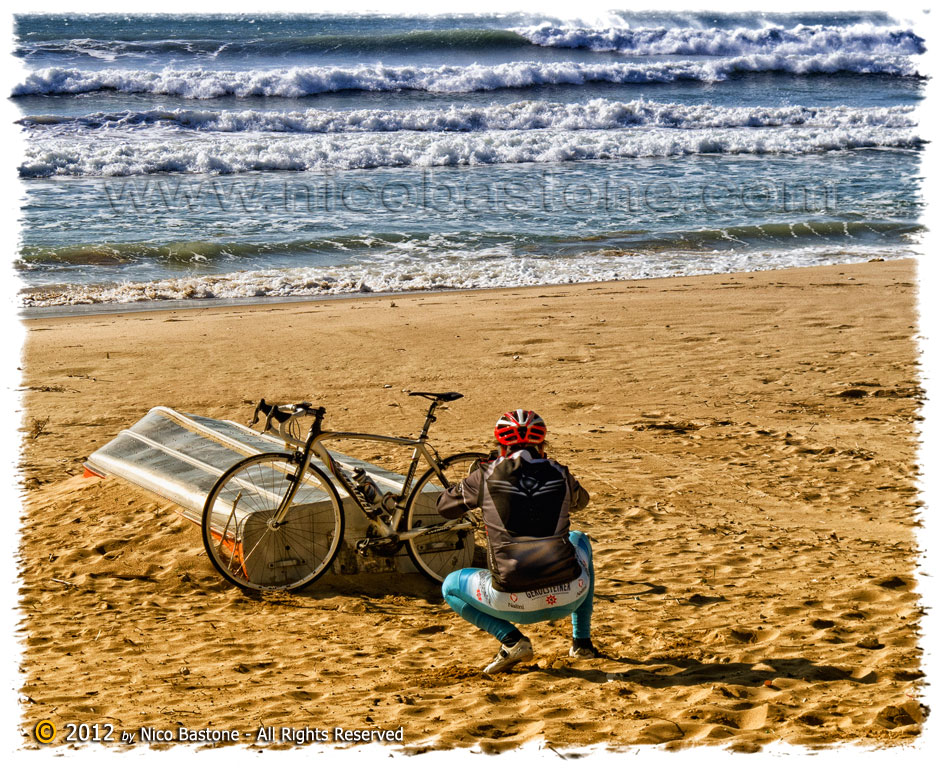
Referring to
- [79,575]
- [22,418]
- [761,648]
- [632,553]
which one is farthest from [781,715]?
[22,418]

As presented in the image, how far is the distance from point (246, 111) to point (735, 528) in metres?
26.4

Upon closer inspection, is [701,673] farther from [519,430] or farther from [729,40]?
[729,40]

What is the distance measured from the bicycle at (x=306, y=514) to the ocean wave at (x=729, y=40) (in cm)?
4067

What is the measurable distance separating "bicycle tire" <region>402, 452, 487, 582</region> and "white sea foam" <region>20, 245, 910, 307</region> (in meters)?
9.61

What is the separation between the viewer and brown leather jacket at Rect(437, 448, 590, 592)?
4.23 metres

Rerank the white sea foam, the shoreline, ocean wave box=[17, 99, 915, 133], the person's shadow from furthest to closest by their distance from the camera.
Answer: ocean wave box=[17, 99, 915, 133], the white sea foam, the shoreline, the person's shadow

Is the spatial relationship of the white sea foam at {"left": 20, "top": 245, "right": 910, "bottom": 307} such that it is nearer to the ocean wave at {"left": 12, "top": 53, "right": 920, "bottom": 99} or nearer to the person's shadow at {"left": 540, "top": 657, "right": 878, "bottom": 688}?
the person's shadow at {"left": 540, "top": 657, "right": 878, "bottom": 688}

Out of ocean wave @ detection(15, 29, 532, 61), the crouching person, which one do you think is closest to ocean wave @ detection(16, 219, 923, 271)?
the crouching person

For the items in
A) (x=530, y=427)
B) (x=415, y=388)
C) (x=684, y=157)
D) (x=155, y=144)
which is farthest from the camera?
(x=684, y=157)

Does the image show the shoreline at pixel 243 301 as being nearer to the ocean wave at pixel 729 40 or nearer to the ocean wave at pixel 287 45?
the ocean wave at pixel 287 45

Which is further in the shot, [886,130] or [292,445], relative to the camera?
[886,130]

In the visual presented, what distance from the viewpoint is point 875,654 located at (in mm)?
4371

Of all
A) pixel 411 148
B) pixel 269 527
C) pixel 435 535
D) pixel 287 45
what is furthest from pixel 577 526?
pixel 287 45

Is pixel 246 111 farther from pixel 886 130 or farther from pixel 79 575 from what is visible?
pixel 79 575
